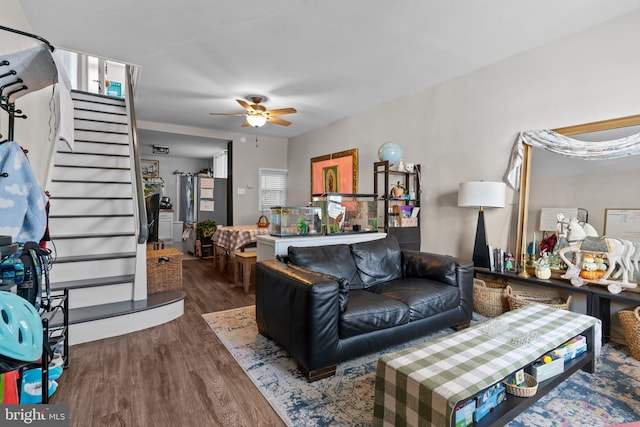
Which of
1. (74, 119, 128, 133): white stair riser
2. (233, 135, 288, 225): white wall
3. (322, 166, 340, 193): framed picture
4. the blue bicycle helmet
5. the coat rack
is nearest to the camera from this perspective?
the blue bicycle helmet

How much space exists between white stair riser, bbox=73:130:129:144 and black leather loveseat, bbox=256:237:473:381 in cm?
337

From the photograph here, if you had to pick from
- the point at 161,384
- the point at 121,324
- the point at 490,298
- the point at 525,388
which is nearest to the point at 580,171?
the point at 490,298

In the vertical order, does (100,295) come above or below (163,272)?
below

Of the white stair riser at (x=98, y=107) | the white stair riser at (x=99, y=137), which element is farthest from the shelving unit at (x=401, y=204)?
the white stair riser at (x=98, y=107)

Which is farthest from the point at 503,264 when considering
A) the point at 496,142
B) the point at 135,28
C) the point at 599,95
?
the point at 135,28

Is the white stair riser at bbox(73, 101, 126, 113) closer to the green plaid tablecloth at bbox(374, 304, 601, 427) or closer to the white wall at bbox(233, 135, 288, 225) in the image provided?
the white wall at bbox(233, 135, 288, 225)

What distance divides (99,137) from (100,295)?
2.60m

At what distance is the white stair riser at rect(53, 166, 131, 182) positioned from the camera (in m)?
3.77

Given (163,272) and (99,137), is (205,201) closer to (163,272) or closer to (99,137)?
(99,137)

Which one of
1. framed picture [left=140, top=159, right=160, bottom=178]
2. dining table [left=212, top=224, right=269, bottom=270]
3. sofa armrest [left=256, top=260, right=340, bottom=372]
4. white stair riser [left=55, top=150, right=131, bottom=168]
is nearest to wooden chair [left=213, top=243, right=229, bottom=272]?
dining table [left=212, top=224, right=269, bottom=270]

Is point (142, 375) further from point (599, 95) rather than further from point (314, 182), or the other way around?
point (314, 182)

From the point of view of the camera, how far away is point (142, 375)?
6.72 feet

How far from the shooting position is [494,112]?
345 centimetres

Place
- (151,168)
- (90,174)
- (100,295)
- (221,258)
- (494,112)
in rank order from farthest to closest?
(151,168) < (221,258) < (90,174) < (494,112) < (100,295)
